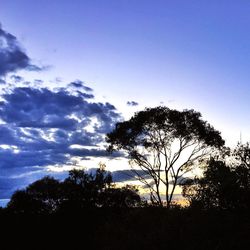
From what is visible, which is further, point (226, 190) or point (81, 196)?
point (81, 196)

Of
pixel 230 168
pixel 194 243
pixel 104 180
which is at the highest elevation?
pixel 104 180

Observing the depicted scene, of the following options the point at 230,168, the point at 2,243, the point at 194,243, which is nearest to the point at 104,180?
the point at 2,243

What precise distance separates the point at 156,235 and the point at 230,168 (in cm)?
983

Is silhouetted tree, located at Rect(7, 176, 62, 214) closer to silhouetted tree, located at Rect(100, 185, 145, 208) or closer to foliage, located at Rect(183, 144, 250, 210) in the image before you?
silhouetted tree, located at Rect(100, 185, 145, 208)

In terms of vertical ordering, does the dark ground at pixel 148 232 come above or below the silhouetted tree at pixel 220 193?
below

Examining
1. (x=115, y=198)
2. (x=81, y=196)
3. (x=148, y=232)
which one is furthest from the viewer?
(x=115, y=198)

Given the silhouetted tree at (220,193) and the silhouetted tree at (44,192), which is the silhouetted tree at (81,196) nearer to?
the silhouetted tree at (44,192)

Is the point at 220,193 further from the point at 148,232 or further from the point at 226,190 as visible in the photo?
the point at 148,232

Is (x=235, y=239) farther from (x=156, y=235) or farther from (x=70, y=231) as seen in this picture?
(x=70, y=231)

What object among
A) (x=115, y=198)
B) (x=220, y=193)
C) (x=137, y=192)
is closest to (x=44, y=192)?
(x=137, y=192)

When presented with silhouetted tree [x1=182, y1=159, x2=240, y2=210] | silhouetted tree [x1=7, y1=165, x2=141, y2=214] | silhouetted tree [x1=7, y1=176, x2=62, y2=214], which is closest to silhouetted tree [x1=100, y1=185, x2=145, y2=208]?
silhouetted tree [x1=7, y1=165, x2=141, y2=214]

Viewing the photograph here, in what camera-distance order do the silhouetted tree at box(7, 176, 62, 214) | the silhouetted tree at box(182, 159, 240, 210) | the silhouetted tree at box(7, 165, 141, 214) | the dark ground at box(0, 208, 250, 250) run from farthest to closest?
the silhouetted tree at box(7, 176, 62, 214) < the silhouetted tree at box(7, 165, 141, 214) < the silhouetted tree at box(182, 159, 240, 210) < the dark ground at box(0, 208, 250, 250)

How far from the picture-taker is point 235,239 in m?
16.2

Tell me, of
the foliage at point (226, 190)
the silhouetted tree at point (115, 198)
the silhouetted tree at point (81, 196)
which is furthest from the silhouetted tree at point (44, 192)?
the foliage at point (226, 190)
